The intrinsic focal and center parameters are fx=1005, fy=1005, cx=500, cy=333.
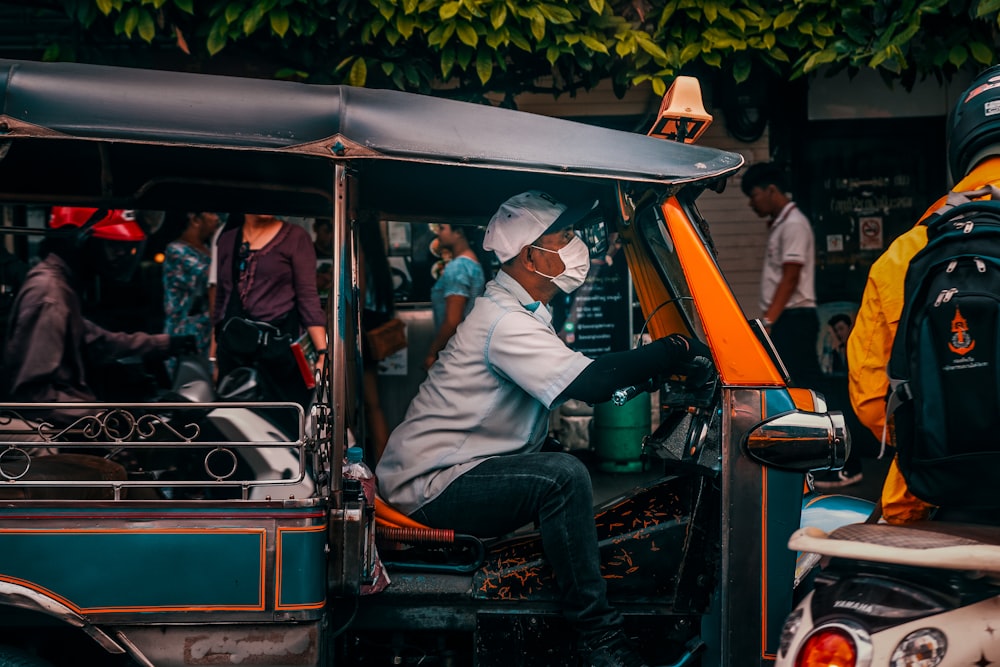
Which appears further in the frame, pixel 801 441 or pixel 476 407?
pixel 476 407

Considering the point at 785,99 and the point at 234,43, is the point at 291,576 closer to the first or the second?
the point at 234,43

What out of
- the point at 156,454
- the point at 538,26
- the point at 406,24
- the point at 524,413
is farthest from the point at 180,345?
the point at 538,26

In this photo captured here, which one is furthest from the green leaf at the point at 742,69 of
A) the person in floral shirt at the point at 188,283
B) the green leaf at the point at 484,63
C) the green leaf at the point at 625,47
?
the person in floral shirt at the point at 188,283

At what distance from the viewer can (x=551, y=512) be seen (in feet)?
9.61

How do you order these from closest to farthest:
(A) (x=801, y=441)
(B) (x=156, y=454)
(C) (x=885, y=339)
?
(C) (x=885, y=339) < (A) (x=801, y=441) < (B) (x=156, y=454)

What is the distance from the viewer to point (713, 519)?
3.01 meters

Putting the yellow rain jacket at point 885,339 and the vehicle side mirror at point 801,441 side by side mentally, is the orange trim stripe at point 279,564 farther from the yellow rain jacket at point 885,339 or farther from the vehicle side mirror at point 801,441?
the yellow rain jacket at point 885,339

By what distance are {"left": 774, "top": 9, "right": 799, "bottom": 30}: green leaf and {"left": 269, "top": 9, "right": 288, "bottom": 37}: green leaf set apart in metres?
2.81

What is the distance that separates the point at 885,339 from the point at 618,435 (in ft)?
14.1

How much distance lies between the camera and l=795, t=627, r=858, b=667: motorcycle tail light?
6.59 ft

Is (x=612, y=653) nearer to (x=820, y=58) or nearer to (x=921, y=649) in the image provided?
(x=921, y=649)

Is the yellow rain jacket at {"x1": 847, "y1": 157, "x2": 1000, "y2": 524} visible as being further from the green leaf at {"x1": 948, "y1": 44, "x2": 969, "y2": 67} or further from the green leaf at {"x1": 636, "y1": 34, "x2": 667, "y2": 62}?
the green leaf at {"x1": 948, "y1": 44, "x2": 969, "y2": 67}

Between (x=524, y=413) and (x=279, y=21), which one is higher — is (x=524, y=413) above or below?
below

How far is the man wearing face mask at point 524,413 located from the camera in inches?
114
